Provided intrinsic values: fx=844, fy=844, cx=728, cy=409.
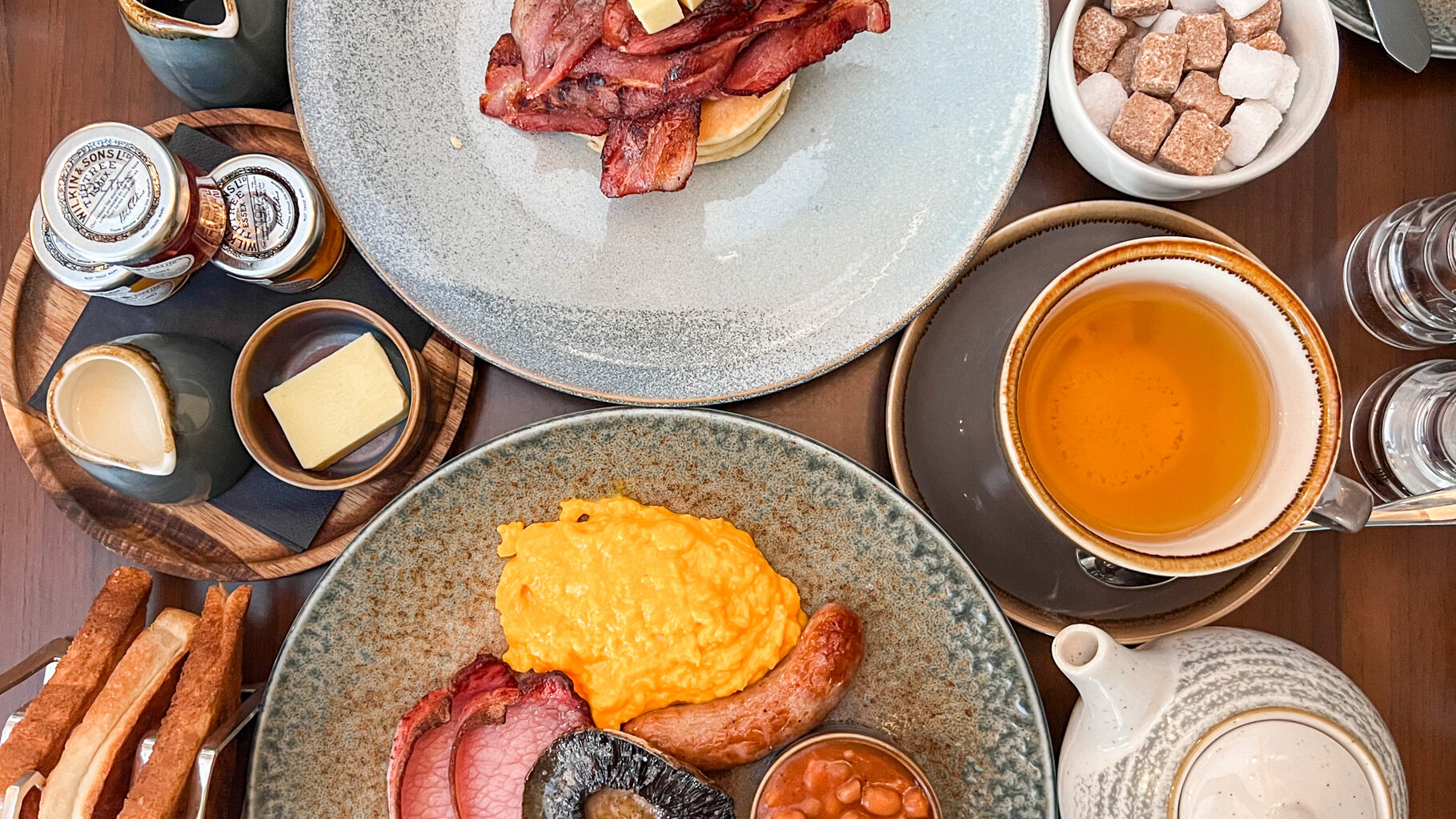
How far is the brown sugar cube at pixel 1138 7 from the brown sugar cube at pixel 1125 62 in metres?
0.04

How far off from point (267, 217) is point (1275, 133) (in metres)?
1.56

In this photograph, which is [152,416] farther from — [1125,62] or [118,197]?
[1125,62]

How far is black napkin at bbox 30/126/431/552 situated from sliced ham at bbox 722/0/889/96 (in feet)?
2.16

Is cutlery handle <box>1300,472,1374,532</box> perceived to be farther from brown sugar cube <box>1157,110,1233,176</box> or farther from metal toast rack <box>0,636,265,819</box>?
metal toast rack <box>0,636,265,819</box>

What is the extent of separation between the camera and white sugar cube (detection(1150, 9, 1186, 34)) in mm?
1291

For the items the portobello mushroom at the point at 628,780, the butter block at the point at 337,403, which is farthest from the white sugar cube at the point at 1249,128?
the butter block at the point at 337,403

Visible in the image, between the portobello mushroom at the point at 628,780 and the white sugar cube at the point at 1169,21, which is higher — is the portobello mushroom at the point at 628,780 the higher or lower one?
the lower one

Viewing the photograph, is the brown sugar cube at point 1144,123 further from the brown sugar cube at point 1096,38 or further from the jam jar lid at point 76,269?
the jam jar lid at point 76,269

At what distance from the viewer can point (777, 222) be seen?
132cm

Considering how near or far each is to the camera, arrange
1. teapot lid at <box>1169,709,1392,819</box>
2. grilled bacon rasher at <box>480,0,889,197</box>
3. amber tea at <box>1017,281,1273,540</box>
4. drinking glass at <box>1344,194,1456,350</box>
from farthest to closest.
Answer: drinking glass at <box>1344,194,1456,350</box> → grilled bacon rasher at <box>480,0,889,197</box> → amber tea at <box>1017,281,1273,540</box> → teapot lid at <box>1169,709,1392,819</box>

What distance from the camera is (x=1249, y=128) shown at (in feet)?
4.09

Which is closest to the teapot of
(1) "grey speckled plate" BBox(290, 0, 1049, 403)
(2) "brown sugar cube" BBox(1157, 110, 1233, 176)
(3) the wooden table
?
(3) the wooden table

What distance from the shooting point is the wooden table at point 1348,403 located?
53.7 inches

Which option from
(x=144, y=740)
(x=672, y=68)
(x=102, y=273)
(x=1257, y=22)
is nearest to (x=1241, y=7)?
(x=1257, y=22)
